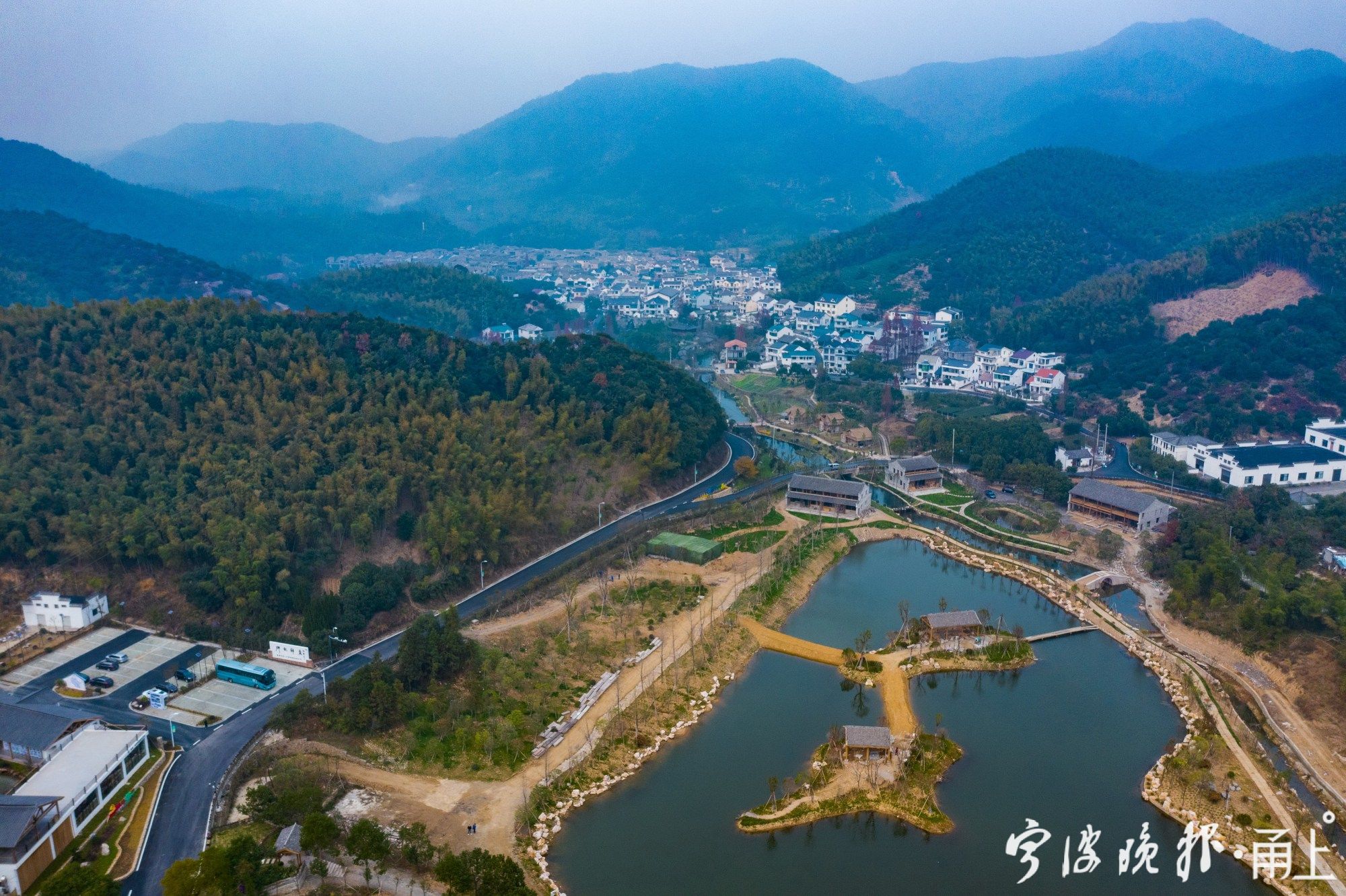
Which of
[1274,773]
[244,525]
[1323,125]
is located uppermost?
[1323,125]

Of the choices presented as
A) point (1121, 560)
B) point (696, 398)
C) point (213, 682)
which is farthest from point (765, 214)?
point (213, 682)

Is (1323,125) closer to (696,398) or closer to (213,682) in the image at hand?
(696,398)

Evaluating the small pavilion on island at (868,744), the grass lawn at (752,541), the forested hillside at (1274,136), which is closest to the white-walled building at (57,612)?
the grass lawn at (752,541)

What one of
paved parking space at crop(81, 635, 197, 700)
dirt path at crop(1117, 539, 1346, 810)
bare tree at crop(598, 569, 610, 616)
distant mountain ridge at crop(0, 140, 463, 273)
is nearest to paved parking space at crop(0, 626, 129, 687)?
paved parking space at crop(81, 635, 197, 700)

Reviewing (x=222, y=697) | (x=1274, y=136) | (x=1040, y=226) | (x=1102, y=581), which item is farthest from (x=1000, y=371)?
(x=1274, y=136)

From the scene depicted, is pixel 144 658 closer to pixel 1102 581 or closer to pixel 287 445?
pixel 287 445

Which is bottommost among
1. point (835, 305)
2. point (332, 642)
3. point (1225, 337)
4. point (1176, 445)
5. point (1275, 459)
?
point (332, 642)
